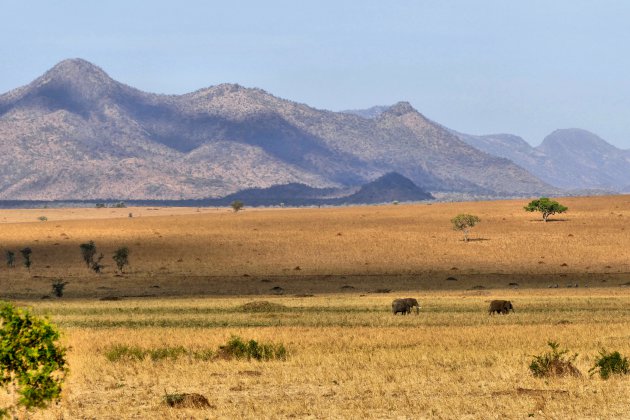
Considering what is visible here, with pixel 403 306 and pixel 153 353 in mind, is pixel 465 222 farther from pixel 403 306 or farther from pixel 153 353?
pixel 153 353

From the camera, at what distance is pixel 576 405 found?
62.6ft

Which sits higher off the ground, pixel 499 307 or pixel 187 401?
pixel 187 401

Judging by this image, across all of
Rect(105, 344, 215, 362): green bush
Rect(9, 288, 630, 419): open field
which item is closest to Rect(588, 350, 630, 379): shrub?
Rect(9, 288, 630, 419): open field

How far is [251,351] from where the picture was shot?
1077 inches

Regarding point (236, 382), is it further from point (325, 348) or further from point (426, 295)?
point (426, 295)

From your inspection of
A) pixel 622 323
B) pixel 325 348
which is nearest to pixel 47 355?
pixel 325 348

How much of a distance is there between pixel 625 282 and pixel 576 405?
53.0 m

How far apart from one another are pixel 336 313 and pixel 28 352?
28.3 meters

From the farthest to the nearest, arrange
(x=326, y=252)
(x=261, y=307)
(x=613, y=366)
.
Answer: (x=326, y=252), (x=261, y=307), (x=613, y=366)

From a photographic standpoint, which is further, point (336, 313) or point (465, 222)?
point (465, 222)

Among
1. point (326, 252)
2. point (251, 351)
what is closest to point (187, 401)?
point (251, 351)

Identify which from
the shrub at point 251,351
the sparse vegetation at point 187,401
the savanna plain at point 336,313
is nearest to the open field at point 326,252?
the savanna plain at point 336,313

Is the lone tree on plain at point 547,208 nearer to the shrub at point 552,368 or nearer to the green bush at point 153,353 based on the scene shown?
the green bush at point 153,353

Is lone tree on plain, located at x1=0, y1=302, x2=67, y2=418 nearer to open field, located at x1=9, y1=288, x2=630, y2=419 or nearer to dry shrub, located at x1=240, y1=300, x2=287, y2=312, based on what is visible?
open field, located at x1=9, y1=288, x2=630, y2=419
